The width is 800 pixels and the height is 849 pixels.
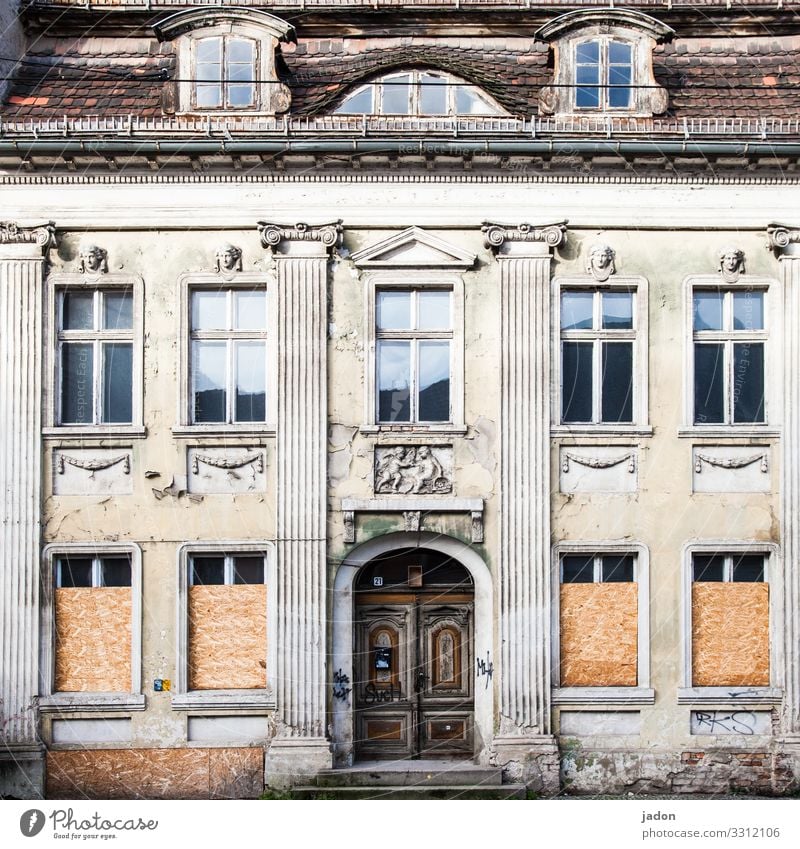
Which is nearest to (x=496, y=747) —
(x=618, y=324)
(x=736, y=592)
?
(x=736, y=592)

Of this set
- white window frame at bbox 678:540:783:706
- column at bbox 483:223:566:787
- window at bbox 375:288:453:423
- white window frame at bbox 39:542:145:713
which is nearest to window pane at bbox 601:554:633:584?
white window frame at bbox 678:540:783:706

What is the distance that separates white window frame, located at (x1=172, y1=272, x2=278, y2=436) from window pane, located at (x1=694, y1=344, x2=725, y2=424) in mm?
4429

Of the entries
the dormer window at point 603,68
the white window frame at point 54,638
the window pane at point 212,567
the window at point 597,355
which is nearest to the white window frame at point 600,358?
the window at point 597,355

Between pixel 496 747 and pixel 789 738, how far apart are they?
3.01 meters

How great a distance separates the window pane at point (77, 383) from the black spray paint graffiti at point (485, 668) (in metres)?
4.80

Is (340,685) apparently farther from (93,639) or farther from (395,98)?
(395,98)

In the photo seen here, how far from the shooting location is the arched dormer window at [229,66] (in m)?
12.0

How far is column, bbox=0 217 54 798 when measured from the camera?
38.3 feet

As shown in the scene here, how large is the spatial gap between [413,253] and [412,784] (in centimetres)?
545

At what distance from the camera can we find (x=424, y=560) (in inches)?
480

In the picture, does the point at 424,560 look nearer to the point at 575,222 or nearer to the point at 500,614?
the point at 500,614

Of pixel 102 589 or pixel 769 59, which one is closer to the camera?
pixel 102 589

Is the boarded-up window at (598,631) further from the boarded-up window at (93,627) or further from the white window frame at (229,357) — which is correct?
the boarded-up window at (93,627)

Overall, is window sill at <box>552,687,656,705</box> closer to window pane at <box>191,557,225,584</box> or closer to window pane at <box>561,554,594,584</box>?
window pane at <box>561,554,594,584</box>
